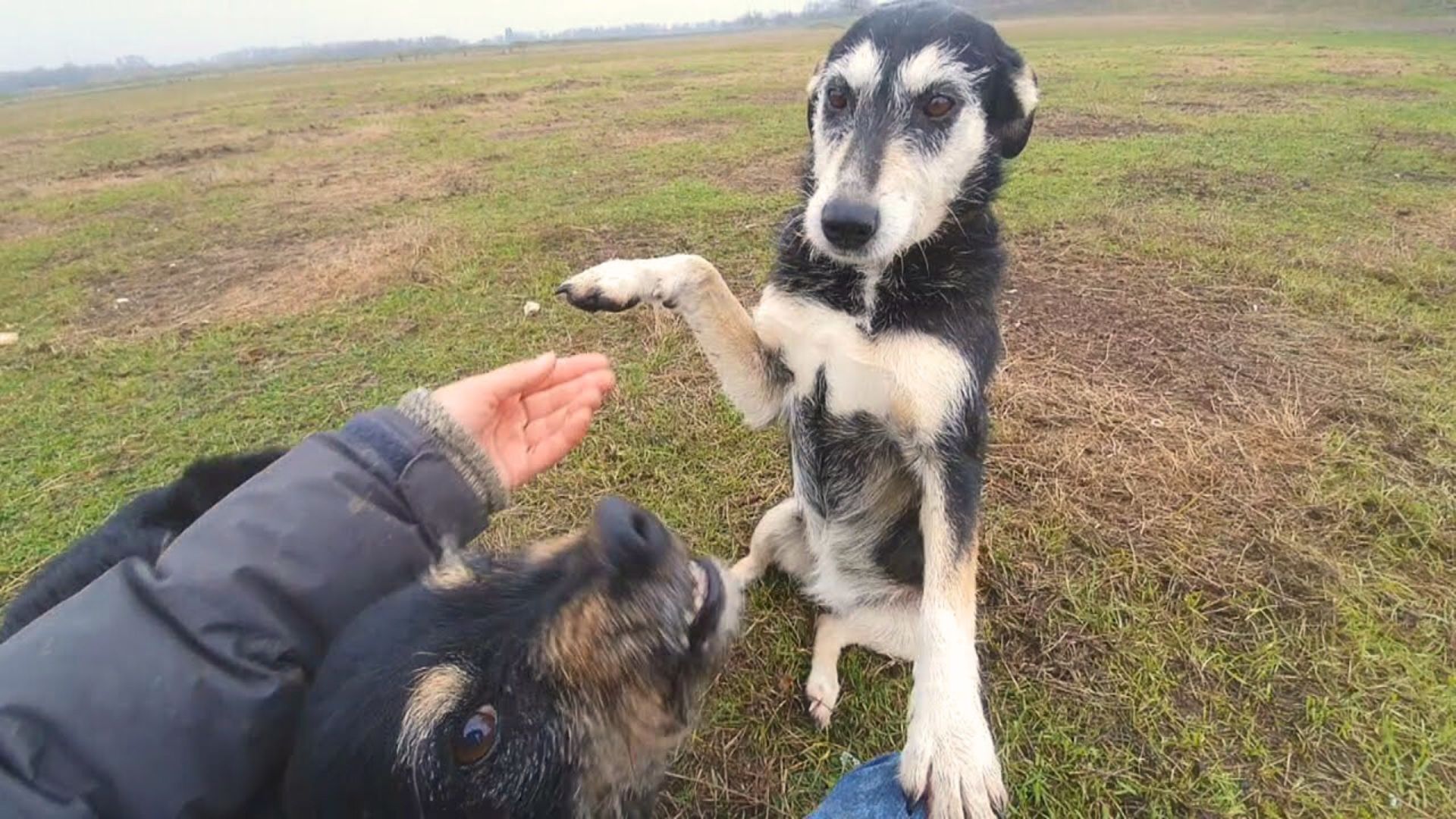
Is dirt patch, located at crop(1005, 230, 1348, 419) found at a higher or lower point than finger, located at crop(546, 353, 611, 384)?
lower

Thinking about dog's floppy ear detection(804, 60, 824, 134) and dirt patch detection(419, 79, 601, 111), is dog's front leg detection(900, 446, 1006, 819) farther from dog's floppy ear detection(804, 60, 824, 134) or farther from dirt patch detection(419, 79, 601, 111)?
dirt patch detection(419, 79, 601, 111)

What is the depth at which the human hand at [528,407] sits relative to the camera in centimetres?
267

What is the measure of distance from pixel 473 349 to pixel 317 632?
4325 mm

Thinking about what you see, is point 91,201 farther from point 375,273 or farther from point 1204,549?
point 1204,549

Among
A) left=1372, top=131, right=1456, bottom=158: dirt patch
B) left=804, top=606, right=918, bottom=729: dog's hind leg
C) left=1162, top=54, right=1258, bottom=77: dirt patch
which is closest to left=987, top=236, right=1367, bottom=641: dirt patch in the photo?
left=804, top=606, right=918, bottom=729: dog's hind leg

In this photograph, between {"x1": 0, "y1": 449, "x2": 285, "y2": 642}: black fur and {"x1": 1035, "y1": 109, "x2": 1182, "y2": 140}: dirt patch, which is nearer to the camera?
{"x1": 0, "y1": 449, "x2": 285, "y2": 642}: black fur

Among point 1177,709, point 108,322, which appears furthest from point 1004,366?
point 108,322

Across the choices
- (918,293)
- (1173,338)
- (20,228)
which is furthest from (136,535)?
(20,228)

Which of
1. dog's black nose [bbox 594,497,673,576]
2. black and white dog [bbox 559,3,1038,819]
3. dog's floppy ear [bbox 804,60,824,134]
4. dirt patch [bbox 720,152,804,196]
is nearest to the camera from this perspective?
dog's black nose [bbox 594,497,673,576]

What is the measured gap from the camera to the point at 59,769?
1.58 m

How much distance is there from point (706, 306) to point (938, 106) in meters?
1.25

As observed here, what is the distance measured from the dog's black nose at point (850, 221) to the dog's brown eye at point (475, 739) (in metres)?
1.97

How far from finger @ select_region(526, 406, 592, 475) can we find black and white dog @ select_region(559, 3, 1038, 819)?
1.53 feet

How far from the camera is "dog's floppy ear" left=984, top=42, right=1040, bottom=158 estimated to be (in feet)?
10.5
